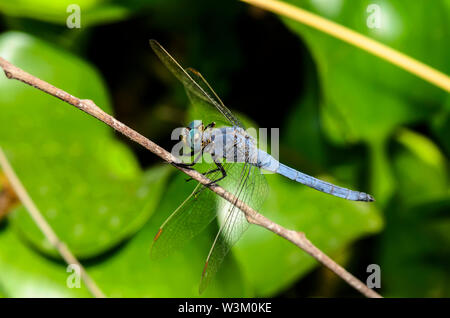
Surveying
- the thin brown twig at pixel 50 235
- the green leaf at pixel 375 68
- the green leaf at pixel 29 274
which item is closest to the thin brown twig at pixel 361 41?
the green leaf at pixel 375 68

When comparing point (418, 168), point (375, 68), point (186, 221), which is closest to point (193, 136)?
point (186, 221)

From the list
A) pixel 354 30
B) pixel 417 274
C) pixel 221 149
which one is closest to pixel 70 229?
pixel 221 149

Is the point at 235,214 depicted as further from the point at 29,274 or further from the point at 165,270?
the point at 29,274

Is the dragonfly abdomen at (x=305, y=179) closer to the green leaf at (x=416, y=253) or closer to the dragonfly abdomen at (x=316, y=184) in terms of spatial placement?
the dragonfly abdomen at (x=316, y=184)

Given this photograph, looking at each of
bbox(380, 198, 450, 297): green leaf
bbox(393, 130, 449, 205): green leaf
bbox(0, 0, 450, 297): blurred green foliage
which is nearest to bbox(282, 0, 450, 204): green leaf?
bbox(0, 0, 450, 297): blurred green foliage

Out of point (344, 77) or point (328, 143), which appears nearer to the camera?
point (344, 77)
